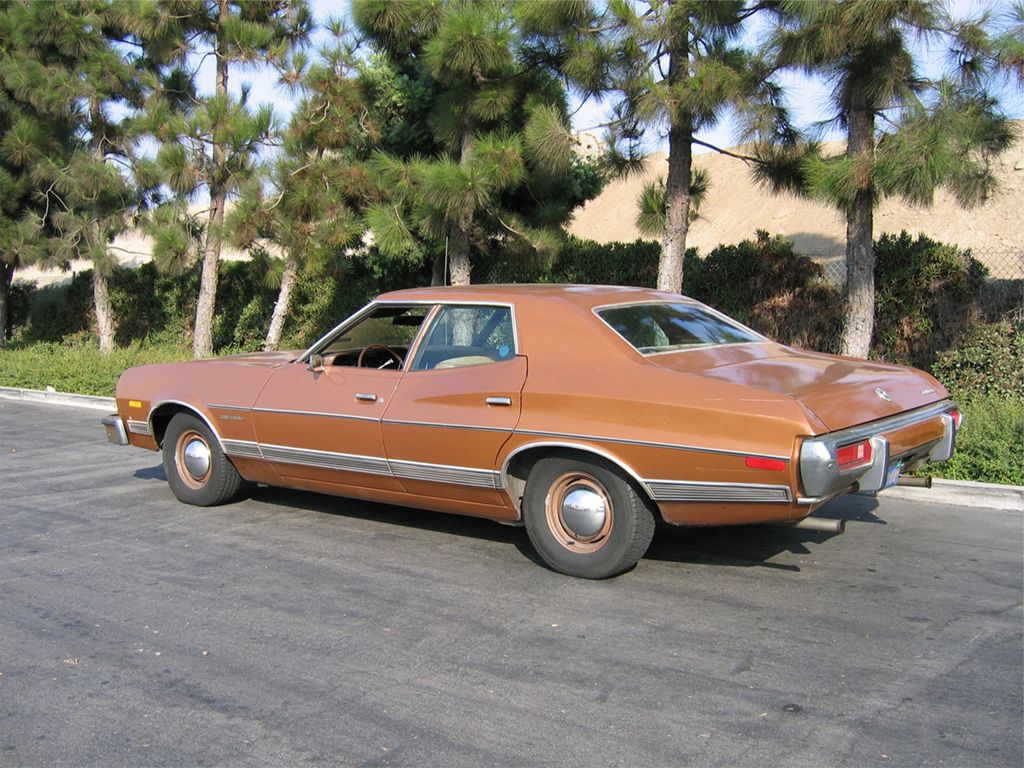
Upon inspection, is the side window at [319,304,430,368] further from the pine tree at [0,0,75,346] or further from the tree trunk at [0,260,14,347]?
the tree trunk at [0,260,14,347]

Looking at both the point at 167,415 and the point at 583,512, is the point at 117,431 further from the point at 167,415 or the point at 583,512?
the point at 583,512

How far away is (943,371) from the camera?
10.5 metres

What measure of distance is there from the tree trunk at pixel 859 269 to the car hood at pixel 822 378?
4.21 m

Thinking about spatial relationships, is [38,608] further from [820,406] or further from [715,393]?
[820,406]

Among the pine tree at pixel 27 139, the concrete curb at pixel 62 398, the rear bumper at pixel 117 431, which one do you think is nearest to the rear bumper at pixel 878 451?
the rear bumper at pixel 117 431

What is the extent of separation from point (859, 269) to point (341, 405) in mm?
6117

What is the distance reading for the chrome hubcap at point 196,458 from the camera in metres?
7.07

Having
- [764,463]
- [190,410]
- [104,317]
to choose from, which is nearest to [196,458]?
[190,410]

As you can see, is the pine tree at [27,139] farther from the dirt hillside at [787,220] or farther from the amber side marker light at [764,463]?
the amber side marker light at [764,463]

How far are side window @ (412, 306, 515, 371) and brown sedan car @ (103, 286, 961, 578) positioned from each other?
1 centimetres

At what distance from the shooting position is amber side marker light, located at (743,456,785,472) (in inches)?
178

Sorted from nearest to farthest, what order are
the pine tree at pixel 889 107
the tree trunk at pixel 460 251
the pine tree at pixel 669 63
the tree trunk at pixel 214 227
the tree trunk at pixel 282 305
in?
the pine tree at pixel 889 107 < the pine tree at pixel 669 63 < the tree trunk at pixel 460 251 < the tree trunk at pixel 214 227 < the tree trunk at pixel 282 305

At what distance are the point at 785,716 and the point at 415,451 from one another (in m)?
2.75

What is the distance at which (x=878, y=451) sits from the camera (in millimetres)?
4742
